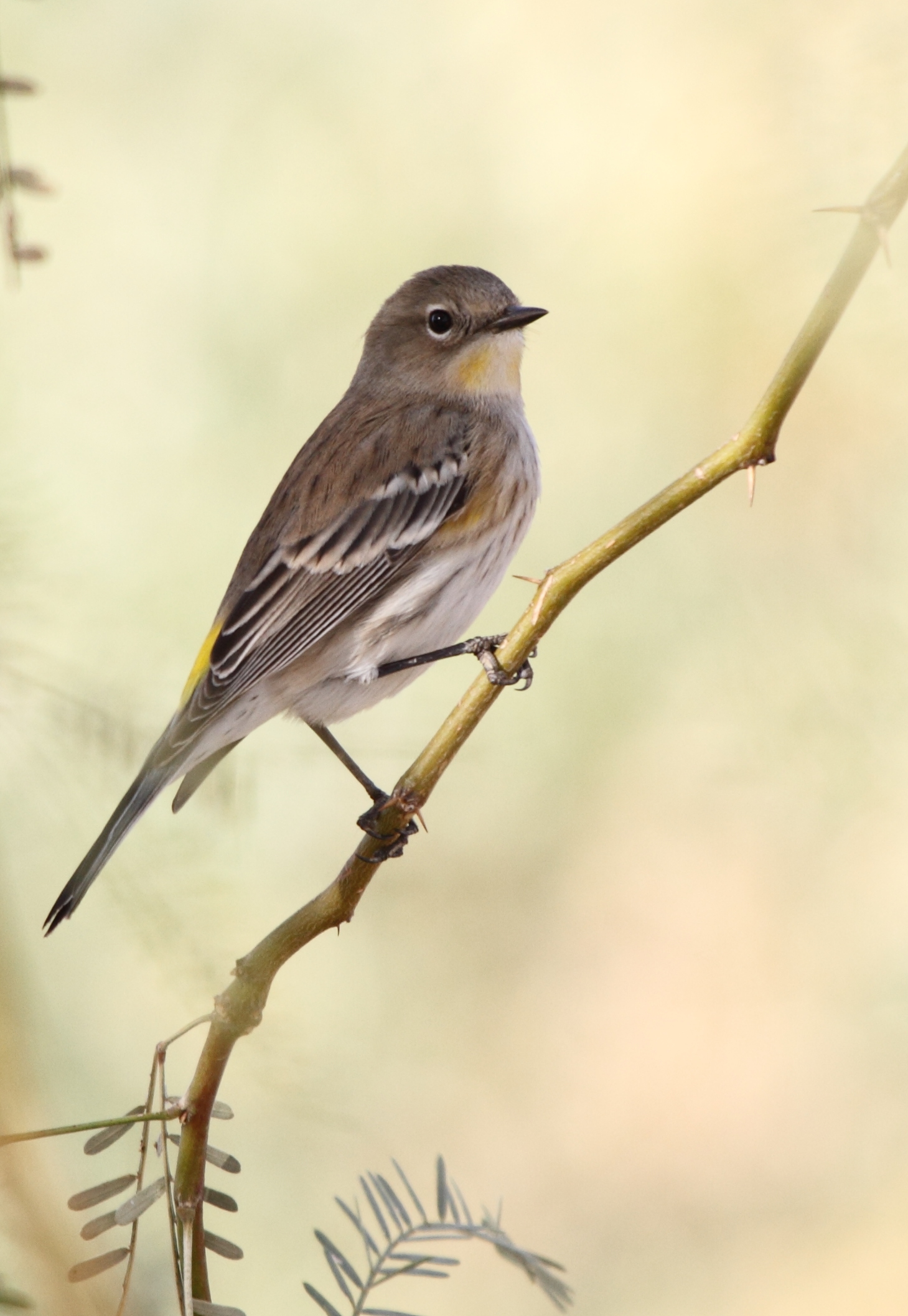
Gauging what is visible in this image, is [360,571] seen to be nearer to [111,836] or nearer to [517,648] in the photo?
[111,836]

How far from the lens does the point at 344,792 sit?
12.5 feet

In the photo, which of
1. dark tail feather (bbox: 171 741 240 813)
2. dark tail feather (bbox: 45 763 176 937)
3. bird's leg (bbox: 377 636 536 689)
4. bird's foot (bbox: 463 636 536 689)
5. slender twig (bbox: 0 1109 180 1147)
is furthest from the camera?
dark tail feather (bbox: 171 741 240 813)

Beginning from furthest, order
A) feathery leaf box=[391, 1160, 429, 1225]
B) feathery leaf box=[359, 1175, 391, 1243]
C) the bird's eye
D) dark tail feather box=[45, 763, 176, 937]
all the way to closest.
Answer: the bird's eye < dark tail feather box=[45, 763, 176, 937] < feathery leaf box=[359, 1175, 391, 1243] < feathery leaf box=[391, 1160, 429, 1225]

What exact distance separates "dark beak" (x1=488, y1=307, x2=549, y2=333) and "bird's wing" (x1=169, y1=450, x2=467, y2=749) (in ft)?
1.18

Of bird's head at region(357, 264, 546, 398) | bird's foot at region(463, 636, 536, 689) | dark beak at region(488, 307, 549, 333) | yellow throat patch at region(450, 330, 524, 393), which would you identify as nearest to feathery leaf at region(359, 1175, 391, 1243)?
bird's foot at region(463, 636, 536, 689)

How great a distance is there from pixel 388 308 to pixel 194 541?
813mm

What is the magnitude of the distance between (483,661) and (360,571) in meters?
0.89

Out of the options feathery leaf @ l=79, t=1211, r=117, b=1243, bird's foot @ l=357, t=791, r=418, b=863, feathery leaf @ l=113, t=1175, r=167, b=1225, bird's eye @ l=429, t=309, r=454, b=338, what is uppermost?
bird's eye @ l=429, t=309, r=454, b=338

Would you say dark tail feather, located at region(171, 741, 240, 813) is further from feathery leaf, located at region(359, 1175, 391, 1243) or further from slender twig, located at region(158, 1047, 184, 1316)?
feathery leaf, located at region(359, 1175, 391, 1243)

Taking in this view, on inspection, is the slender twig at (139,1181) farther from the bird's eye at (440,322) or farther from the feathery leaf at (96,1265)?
the bird's eye at (440,322)

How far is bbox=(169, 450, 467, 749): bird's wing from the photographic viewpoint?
2977 millimetres

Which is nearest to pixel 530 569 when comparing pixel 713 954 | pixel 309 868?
pixel 309 868

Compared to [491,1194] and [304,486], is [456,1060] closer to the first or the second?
[491,1194]

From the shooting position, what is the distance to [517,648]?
1560mm
